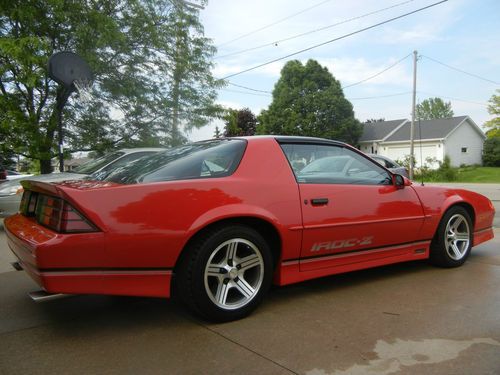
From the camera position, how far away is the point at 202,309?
314 centimetres

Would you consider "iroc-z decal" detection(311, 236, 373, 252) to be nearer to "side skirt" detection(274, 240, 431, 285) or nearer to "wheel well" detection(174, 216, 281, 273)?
"side skirt" detection(274, 240, 431, 285)

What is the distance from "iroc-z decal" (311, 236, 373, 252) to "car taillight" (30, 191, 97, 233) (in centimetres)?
173

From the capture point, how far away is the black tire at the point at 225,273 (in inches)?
122

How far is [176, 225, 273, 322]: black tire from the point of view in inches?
122

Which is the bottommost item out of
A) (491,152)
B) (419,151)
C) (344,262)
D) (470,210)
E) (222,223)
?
(344,262)

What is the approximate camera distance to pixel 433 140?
3812cm

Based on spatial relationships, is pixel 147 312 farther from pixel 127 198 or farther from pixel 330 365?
pixel 330 365

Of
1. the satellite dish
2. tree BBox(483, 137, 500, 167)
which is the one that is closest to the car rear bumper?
the satellite dish

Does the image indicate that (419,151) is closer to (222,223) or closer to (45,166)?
(45,166)

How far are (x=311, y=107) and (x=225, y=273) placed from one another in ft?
115

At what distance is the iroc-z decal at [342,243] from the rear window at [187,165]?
925 mm

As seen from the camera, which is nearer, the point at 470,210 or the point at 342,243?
the point at 342,243

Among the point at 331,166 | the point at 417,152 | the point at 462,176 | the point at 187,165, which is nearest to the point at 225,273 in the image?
the point at 187,165

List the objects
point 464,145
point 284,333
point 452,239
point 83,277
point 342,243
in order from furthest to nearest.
Answer: 1. point 464,145
2. point 452,239
3. point 342,243
4. point 284,333
5. point 83,277
